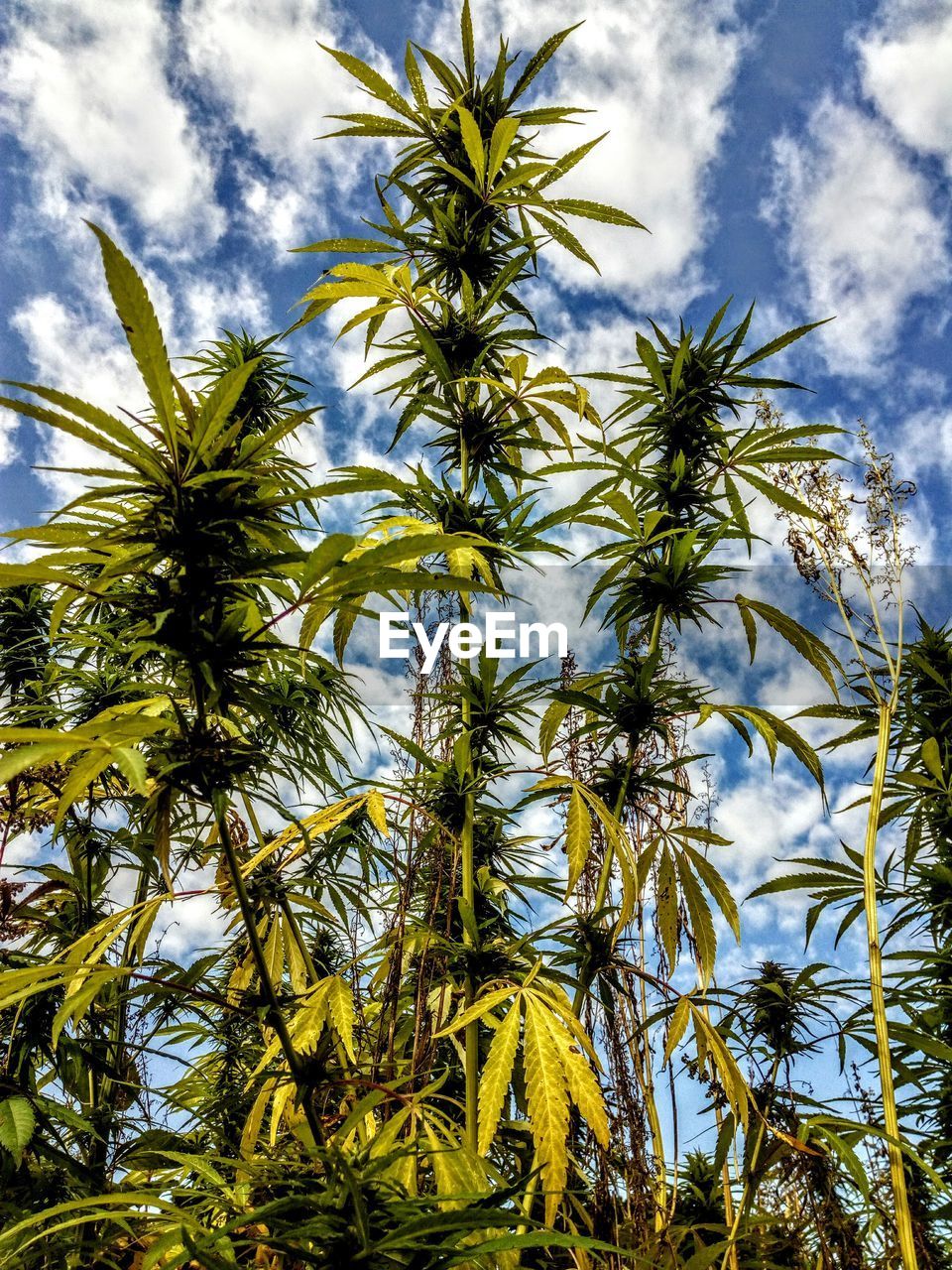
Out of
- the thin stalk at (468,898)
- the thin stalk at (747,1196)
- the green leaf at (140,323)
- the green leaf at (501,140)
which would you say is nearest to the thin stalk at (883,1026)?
the thin stalk at (747,1196)

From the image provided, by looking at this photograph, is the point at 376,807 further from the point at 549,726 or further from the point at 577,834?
the point at 549,726

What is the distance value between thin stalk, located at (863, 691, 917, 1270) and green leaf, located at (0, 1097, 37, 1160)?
122cm

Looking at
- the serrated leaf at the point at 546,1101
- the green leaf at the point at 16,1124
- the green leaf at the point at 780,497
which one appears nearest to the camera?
the serrated leaf at the point at 546,1101

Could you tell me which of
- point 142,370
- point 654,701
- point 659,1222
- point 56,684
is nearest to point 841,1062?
point 659,1222

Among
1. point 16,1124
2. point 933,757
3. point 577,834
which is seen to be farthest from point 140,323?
point 933,757

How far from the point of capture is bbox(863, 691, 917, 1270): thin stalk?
1.04m

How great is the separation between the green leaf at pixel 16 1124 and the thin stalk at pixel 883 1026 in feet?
4.01

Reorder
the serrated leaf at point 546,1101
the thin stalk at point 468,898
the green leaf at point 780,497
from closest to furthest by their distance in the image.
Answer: the serrated leaf at point 546,1101 < the thin stalk at point 468,898 < the green leaf at point 780,497

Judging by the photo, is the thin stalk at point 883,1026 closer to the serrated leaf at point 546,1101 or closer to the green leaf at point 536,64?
the serrated leaf at point 546,1101

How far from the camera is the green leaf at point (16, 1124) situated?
1150mm

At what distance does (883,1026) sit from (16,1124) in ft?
4.22

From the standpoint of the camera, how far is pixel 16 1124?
3.91 ft

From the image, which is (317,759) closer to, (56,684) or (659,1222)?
(56,684)

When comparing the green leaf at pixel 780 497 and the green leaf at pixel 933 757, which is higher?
the green leaf at pixel 780 497
